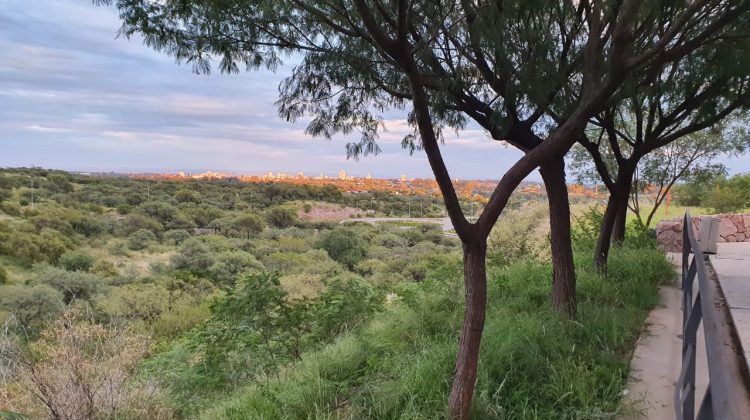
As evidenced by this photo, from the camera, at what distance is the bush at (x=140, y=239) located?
29656 mm

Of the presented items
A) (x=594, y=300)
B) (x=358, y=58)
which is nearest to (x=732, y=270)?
(x=594, y=300)

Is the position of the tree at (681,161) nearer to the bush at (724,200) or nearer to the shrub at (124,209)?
the bush at (724,200)

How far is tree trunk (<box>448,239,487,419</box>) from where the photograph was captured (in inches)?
95.7

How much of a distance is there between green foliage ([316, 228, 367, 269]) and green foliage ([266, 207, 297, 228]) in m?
9.42

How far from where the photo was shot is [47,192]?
119ft

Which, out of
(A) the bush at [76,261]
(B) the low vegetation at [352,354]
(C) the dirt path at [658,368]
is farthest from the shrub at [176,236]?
(C) the dirt path at [658,368]

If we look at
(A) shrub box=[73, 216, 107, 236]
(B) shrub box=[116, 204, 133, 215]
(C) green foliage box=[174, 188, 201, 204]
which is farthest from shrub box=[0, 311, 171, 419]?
(C) green foliage box=[174, 188, 201, 204]

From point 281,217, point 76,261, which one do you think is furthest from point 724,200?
point 281,217

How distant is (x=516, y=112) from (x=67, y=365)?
3966mm

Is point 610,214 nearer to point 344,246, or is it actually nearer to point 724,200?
point 724,200

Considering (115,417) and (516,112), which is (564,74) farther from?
(115,417)

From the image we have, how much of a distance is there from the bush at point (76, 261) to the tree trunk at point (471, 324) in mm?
25831

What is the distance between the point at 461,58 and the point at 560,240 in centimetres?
191

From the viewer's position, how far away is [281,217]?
40625 mm
